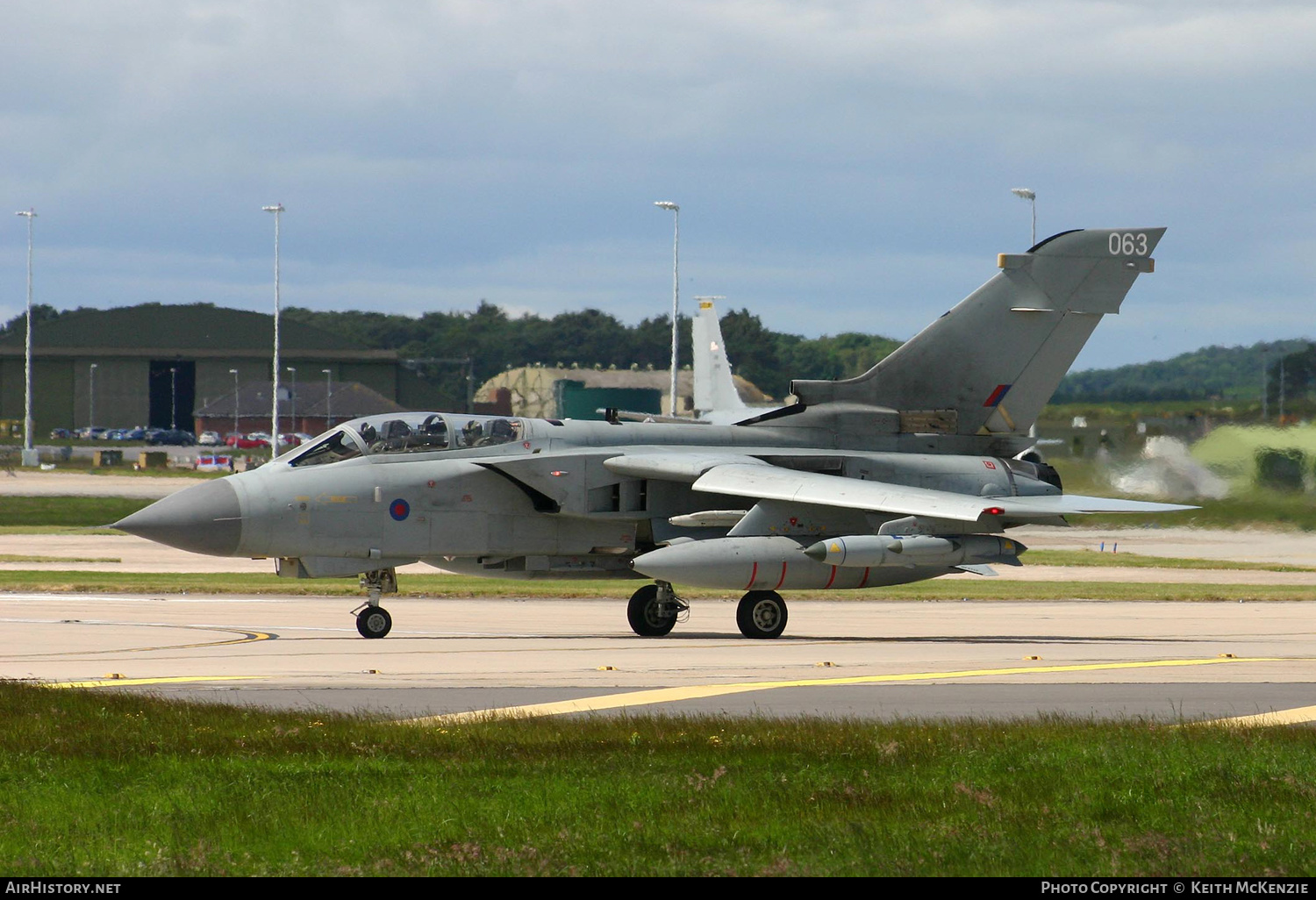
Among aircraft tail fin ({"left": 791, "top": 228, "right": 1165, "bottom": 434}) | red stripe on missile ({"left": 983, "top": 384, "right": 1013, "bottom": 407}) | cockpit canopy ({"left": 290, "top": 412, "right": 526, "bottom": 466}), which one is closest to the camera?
cockpit canopy ({"left": 290, "top": 412, "right": 526, "bottom": 466})

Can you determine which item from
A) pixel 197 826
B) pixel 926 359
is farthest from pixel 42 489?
pixel 197 826

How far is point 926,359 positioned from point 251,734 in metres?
14.0

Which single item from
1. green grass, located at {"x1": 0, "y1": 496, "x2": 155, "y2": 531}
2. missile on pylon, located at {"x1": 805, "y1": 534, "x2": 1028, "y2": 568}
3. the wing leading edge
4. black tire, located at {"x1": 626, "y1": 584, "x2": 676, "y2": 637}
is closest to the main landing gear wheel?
black tire, located at {"x1": 626, "y1": 584, "x2": 676, "y2": 637}

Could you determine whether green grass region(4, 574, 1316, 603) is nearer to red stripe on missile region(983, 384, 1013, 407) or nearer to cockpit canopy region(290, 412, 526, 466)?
red stripe on missile region(983, 384, 1013, 407)

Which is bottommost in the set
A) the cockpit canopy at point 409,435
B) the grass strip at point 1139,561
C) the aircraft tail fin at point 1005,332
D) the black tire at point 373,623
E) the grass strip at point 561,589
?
the grass strip at point 1139,561

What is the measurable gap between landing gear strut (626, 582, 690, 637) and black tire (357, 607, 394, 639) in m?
3.24

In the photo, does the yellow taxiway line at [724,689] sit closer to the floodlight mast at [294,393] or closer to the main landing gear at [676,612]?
the main landing gear at [676,612]

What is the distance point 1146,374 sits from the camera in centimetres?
4403

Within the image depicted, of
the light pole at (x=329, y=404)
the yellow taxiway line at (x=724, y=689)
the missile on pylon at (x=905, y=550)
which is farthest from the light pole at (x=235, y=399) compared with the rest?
the yellow taxiway line at (x=724, y=689)

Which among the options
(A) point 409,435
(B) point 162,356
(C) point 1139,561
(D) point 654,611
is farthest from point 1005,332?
(B) point 162,356

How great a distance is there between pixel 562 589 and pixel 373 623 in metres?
10.7

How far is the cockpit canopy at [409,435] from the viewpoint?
1986cm

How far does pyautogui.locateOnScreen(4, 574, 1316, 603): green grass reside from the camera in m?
27.7

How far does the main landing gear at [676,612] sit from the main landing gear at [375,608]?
3.18 meters
